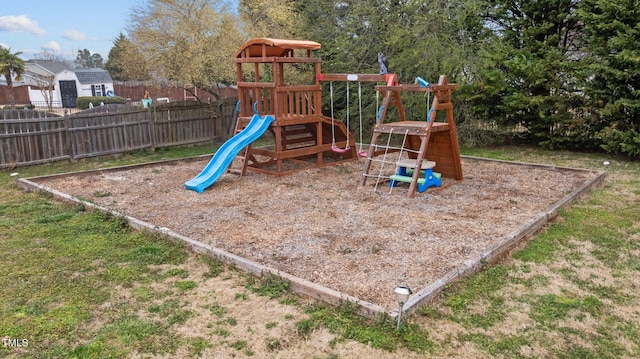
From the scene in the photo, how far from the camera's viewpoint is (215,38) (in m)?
10.9

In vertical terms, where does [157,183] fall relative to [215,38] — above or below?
below

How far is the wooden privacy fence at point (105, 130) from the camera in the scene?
9.33 m

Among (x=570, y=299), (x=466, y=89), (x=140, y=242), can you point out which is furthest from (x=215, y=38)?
(x=570, y=299)

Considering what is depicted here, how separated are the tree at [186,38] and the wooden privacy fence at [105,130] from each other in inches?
55.6

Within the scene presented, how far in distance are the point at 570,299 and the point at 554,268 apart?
0.63 m

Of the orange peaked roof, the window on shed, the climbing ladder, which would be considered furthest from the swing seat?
the window on shed

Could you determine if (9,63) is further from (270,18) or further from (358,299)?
(358,299)

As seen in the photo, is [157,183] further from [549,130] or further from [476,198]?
[549,130]

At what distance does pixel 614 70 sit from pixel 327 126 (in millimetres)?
6071

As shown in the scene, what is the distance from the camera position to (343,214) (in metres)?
5.89

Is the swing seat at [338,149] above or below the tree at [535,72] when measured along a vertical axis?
below

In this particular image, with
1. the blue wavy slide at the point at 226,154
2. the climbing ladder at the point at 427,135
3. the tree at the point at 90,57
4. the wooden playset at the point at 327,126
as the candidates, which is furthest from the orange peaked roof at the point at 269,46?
the tree at the point at 90,57

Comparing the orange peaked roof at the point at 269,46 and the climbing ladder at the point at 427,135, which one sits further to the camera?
the orange peaked roof at the point at 269,46

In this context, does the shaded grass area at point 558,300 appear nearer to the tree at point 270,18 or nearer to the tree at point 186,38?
the tree at point 186,38
